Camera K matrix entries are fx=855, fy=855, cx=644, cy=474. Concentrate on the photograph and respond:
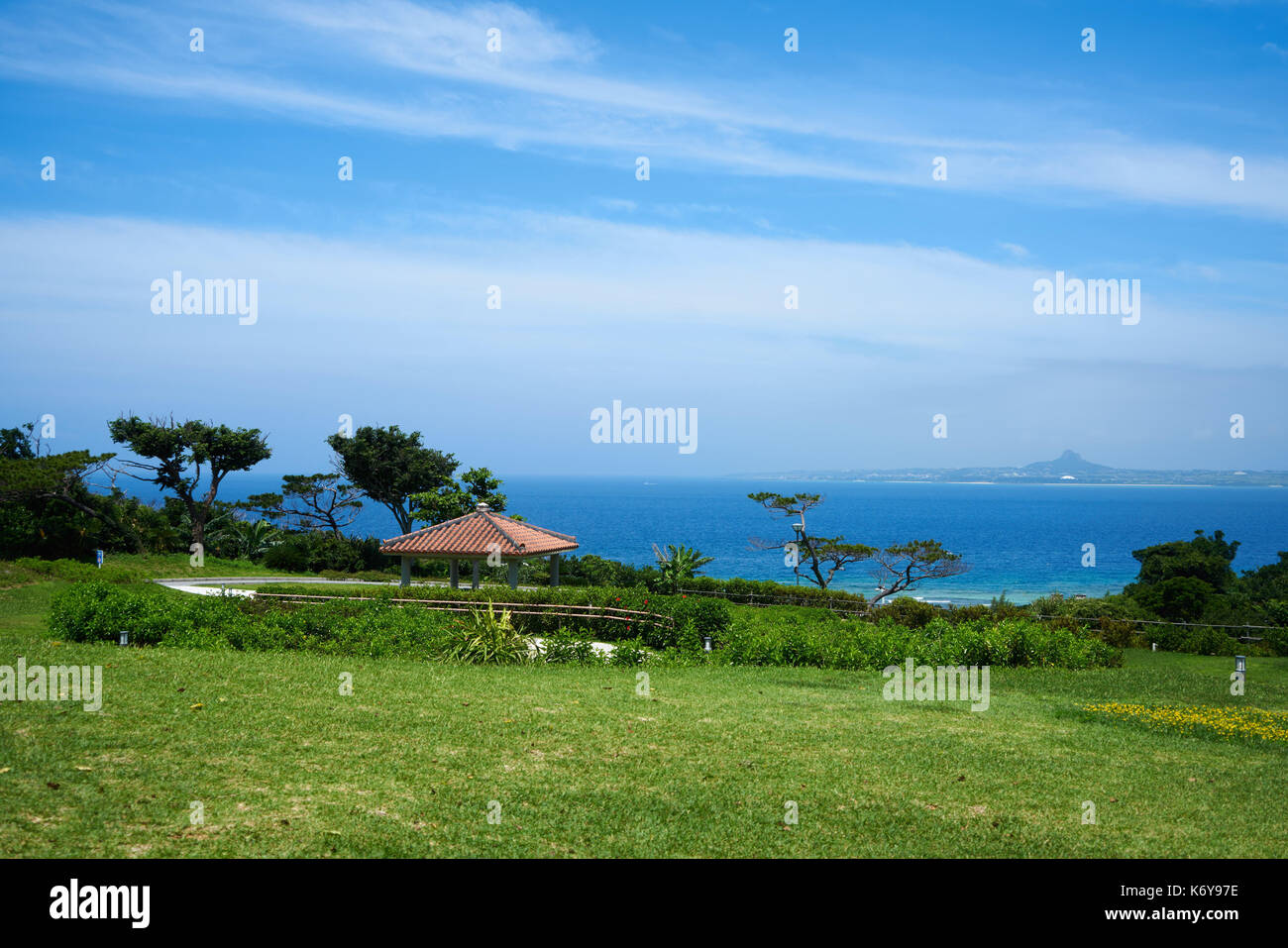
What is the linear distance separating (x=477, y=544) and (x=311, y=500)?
2935 centimetres

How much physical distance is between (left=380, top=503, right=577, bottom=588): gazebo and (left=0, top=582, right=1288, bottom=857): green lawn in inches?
482

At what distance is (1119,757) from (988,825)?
3.32 meters

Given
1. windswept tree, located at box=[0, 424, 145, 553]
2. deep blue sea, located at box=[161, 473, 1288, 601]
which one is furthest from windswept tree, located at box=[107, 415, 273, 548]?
deep blue sea, located at box=[161, 473, 1288, 601]

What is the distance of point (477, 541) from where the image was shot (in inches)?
978

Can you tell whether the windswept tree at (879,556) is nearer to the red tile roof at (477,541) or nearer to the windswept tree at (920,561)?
the windswept tree at (920,561)

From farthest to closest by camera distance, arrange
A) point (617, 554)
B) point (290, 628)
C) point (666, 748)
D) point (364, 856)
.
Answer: point (617, 554) < point (290, 628) < point (666, 748) < point (364, 856)

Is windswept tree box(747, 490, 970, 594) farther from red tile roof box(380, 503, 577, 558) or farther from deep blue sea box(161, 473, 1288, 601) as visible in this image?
deep blue sea box(161, 473, 1288, 601)

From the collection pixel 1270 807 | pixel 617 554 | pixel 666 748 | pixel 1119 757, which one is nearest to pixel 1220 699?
pixel 1119 757

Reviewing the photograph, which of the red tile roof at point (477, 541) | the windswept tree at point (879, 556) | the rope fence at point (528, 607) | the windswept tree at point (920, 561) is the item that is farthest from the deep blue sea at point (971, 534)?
the rope fence at point (528, 607)

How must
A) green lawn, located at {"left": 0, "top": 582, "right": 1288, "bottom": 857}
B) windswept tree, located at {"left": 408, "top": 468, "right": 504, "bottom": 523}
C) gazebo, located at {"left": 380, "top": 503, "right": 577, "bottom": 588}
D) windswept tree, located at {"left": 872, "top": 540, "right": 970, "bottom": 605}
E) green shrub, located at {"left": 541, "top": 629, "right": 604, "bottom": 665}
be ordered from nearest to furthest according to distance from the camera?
green lawn, located at {"left": 0, "top": 582, "right": 1288, "bottom": 857}
green shrub, located at {"left": 541, "top": 629, "right": 604, "bottom": 665}
gazebo, located at {"left": 380, "top": 503, "right": 577, "bottom": 588}
windswept tree, located at {"left": 872, "top": 540, "right": 970, "bottom": 605}
windswept tree, located at {"left": 408, "top": 468, "right": 504, "bottom": 523}

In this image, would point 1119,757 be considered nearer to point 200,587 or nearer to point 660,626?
point 660,626

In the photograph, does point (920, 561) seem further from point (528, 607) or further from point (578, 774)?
point (578, 774)

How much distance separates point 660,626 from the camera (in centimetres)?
1738

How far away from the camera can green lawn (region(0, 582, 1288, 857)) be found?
6.10 meters
